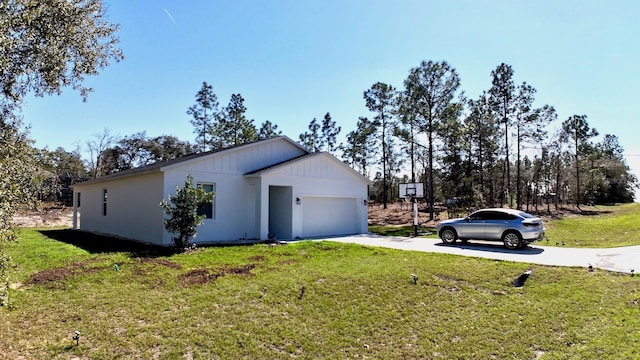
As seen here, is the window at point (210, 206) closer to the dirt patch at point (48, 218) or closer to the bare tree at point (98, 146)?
the dirt patch at point (48, 218)

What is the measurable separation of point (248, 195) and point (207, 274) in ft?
22.5

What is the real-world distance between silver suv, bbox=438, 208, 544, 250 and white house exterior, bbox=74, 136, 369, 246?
220 inches

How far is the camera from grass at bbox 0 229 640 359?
507 centimetres

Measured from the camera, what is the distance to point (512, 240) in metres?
12.8

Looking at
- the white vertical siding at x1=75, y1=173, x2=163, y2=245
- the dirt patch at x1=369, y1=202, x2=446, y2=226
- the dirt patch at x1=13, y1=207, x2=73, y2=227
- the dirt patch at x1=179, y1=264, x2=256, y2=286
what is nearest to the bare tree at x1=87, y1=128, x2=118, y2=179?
the dirt patch at x1=13, y1=207, x2=73, y2=227

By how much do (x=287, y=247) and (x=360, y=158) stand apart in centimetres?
2740

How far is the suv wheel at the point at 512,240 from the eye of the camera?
41.6 feet

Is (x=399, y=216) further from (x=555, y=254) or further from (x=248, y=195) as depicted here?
(x=555, y=254)

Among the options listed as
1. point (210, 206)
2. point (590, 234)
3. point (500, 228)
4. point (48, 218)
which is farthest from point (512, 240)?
point (48, 218)

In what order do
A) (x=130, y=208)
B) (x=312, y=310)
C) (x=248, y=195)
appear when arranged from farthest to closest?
→ (x=130, y=208)
(x=248, y=195)
(x=312, y=310)

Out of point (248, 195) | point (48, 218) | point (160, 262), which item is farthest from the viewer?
point (48, 218)

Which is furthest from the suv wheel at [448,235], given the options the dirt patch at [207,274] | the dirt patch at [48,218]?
the dirt patch at [48,218]

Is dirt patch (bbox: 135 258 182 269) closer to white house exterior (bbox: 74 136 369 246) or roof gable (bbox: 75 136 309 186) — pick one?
white house exterior (bbox: 74 136 369 246)

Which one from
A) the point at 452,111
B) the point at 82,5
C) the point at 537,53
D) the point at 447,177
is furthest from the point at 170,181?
the point at 447,177
